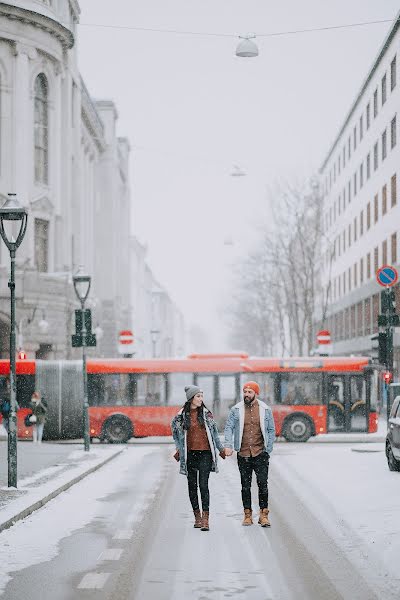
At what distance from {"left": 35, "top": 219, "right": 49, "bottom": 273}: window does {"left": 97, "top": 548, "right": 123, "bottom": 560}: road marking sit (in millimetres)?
35104

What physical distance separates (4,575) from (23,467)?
13198mm

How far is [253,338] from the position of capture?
100562 millimetres

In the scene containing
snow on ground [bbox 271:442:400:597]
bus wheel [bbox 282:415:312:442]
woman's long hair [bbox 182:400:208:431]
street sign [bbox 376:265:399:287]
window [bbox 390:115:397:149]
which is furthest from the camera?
window [bbox 390:115:397:149]

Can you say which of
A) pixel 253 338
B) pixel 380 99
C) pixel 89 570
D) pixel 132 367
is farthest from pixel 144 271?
pixel 89 570

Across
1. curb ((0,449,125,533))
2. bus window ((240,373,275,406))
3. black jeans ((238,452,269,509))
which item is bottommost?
curb ((0,449,125,533))

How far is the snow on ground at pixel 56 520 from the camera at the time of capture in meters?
10.7

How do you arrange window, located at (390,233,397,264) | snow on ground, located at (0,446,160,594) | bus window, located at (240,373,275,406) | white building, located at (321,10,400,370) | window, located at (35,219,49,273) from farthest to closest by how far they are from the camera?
white building, located at (321,10,400,370) < window, located at (390,233,397,264) < window, located at (35,219,49,273) < bus window, located at (240,373,275,406) < snow on ground, located at (0,446,160,594)

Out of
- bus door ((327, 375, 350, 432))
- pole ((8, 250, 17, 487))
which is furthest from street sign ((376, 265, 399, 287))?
bus door ((327, 375, 350, 432))

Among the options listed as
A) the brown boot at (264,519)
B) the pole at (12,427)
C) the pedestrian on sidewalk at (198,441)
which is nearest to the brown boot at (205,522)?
the pedestrian on sidewalk at (198,441)

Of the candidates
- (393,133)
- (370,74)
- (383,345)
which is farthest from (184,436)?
(370,74)

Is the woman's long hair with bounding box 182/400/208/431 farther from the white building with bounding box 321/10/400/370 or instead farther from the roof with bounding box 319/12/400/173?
the white building with bounding box 321/10/400/370

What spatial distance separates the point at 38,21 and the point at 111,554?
36.0 meters

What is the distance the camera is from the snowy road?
8.97 metres

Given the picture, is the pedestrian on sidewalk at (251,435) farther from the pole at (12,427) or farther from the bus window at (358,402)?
the bus window at (358,402)
